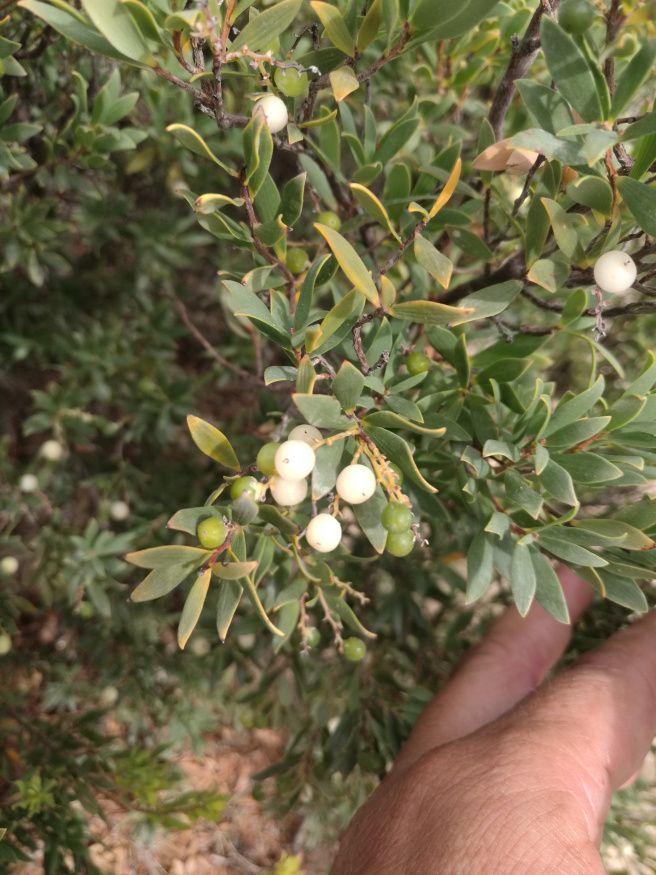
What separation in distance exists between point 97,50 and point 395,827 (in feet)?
3.05

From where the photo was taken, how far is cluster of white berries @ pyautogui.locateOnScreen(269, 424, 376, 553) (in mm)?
575

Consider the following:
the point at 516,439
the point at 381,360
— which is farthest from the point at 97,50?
the point at 516,439

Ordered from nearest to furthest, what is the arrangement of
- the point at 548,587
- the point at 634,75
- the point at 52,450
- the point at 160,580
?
the point at 634,75, the point at 160,580, the point at 548,587, the point at 52,450

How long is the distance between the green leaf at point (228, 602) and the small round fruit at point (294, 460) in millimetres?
141

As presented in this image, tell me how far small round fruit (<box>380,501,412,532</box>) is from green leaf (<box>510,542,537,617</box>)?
182mm

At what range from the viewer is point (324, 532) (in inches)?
24.5

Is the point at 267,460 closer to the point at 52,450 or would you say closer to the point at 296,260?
the point at 296,260

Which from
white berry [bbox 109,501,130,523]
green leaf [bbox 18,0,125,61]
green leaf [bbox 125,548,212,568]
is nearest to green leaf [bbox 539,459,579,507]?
green leaf [bbox 125,548,212,568]

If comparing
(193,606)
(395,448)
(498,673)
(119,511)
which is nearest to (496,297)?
(395,448)

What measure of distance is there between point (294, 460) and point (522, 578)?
0.98 feet

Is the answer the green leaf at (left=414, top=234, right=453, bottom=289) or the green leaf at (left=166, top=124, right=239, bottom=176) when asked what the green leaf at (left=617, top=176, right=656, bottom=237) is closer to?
the green leaf at (left=414, top=234, right=453, bottom=289)

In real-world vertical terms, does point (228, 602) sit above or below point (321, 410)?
below

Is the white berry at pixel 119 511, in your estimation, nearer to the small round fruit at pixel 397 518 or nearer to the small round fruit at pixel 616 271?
the small round fruit at pixel 397 518

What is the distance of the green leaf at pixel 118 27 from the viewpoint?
52 cm
